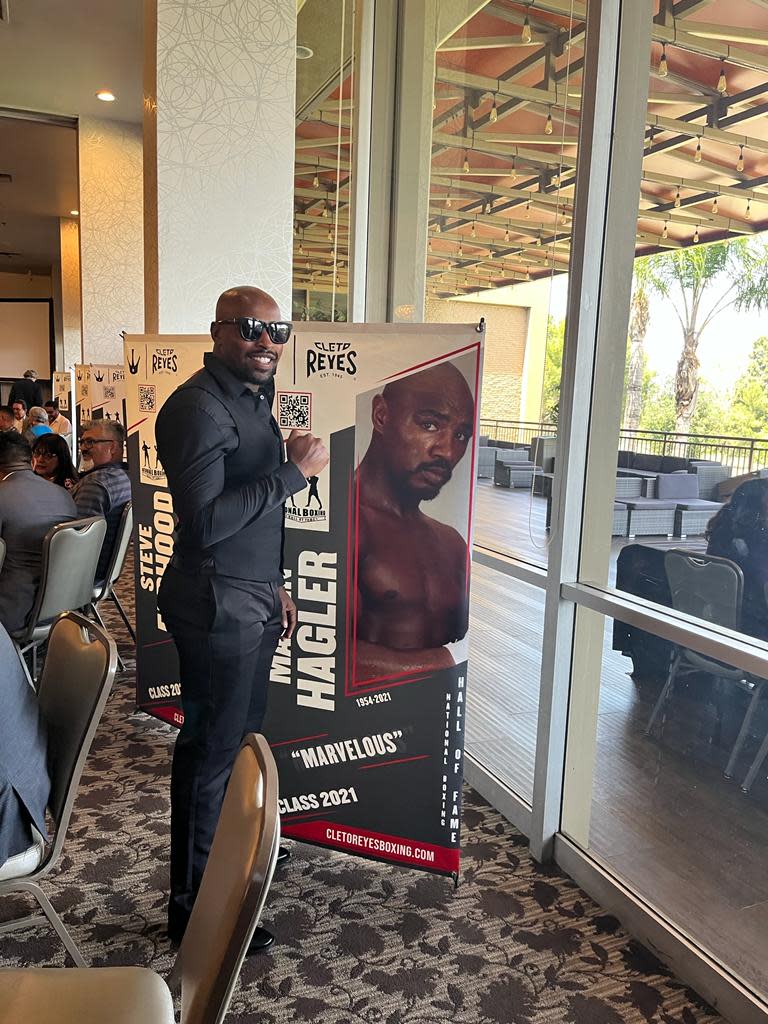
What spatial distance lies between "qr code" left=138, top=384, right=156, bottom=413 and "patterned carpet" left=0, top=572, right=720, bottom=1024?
150 cm

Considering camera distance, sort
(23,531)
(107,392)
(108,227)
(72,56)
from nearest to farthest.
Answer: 1. (23,531)
2. (72,56)
3. (107,392)
4. (108,227)

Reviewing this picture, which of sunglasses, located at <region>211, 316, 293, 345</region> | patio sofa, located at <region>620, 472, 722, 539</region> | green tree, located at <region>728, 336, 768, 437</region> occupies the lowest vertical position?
patio sofa, located at <region>620, 472, 722, 539</region>

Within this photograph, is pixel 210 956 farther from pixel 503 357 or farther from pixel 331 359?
pixel 503 357

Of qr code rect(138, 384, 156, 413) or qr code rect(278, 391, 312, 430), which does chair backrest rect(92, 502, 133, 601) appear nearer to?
qr code rect(138, 384, 156, 413)

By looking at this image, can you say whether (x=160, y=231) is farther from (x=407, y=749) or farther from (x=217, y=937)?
(x=217, y=937)

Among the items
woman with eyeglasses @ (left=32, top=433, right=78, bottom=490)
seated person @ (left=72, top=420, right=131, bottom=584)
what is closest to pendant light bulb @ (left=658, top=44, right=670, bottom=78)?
seated person @ (left=72, top=420, right=131, bottom=584)

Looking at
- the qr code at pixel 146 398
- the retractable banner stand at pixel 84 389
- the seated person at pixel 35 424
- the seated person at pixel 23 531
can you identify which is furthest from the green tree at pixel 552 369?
the seated person at pixel 35 424

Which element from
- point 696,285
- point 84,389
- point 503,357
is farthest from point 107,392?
point 696,285

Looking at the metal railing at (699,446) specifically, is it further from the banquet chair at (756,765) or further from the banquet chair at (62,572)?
the banquet chair at (62,572)

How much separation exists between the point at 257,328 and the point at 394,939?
164 centimetres

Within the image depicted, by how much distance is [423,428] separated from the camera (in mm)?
2129

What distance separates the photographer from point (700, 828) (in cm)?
204

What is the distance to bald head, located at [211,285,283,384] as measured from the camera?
6.12ft

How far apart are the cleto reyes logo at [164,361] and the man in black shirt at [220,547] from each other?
1.08 m
